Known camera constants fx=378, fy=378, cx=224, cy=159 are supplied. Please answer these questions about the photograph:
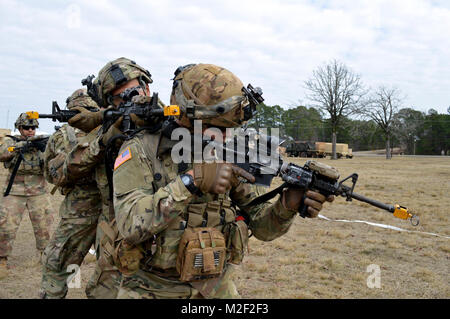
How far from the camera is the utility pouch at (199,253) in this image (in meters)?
2.22

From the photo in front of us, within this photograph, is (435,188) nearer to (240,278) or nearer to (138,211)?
(240,278)

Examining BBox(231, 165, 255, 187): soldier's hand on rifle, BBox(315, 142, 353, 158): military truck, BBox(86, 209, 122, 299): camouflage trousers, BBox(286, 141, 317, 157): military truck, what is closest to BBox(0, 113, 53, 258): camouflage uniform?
BBox(86, 209, 122, 299): camouflage trousers

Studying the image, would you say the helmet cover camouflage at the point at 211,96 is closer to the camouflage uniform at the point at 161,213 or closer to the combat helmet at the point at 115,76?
the camouflage uniform at the point at 161,213

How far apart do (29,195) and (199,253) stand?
509 cm

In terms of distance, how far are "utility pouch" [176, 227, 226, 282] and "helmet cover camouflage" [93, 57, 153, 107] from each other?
182 cm

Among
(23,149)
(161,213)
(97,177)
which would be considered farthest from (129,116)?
(23,149)

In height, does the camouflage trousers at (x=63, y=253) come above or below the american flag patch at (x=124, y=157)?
below

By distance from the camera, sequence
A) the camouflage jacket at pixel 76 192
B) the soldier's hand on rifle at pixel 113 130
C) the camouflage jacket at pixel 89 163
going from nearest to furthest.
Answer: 1. the soldier's hand on rifle at pixel 113 130
2. the camouflage jacket at pixel 89 163
3. the camouflage jacket at pixel 76 192

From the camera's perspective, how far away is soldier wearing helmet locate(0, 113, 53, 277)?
20.2 feet

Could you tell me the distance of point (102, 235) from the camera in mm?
2811

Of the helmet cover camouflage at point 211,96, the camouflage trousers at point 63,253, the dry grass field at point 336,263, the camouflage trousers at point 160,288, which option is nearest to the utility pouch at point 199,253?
the camouflage trousers at point 160,288

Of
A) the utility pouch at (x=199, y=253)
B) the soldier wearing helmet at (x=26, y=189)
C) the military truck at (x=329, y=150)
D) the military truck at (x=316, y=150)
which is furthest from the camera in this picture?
the military truck at (x=329, y=150)

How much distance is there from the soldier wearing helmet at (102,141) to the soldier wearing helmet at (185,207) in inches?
28.4

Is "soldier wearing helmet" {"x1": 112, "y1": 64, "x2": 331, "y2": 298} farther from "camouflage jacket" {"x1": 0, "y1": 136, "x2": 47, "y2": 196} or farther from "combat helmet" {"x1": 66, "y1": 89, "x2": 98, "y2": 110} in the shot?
"camouflage jacket" {"x1": 0, "y1": 136, "x2": 47, "y2": 196}
